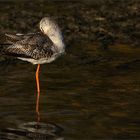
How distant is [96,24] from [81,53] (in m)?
2.79

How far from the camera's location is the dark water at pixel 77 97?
11.9m

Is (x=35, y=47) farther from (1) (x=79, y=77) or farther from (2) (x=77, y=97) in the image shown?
(1) (x=79, y=77)

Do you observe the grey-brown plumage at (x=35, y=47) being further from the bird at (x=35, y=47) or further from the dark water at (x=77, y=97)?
the dark water at (x=77, y=97)

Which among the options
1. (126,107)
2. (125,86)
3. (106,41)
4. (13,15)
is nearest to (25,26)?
(13,15)

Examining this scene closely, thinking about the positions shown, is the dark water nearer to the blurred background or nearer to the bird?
the blurred background

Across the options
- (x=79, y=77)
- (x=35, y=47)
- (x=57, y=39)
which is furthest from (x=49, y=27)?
(x=79, y=77)

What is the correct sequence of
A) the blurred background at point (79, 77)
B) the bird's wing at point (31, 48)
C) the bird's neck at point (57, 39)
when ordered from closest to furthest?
the blurred background at point (79, 77), the bird's wing at point (31, 48), the bird's neck at point (57, 39)

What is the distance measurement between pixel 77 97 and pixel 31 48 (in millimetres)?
1395

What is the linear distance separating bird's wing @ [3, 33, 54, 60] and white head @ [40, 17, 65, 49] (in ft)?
0.48

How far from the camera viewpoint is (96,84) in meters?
14.9

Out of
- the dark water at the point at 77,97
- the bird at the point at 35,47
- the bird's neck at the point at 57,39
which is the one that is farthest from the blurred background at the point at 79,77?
the bird's neck at the point at 57,39

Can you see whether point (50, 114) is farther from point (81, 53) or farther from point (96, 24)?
point (96, 24)

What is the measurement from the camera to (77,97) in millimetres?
13906

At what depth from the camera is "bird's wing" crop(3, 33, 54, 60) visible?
14086mm
